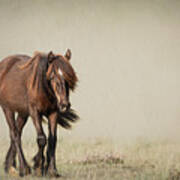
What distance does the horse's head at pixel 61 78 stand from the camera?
5.36 m

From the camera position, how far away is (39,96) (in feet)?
18.6

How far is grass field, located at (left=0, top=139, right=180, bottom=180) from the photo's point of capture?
614 cm

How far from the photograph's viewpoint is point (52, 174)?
5.73 m

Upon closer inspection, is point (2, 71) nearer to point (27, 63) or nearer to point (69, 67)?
point (27, 63)

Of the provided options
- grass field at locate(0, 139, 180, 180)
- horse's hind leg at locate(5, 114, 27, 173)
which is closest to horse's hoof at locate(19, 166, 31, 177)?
grass field at locate(0, 139, 180, 180)

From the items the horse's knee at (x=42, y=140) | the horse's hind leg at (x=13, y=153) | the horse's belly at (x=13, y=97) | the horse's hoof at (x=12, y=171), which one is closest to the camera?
the horse's knee at (x=42, y=140)

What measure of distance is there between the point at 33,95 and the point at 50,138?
575 mm

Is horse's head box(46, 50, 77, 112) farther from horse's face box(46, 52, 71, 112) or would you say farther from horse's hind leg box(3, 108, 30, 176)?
horse's hind leg box(3, 108, 30, 176)

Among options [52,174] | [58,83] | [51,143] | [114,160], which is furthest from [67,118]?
[114,160]

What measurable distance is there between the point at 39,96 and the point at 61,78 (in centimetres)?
44

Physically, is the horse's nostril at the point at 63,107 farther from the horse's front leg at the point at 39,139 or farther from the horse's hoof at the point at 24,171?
the horse's hoof at the point at 24,171

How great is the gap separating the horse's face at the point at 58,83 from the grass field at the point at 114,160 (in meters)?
1.03

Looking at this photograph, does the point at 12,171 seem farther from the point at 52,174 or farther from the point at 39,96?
the point at 39,96

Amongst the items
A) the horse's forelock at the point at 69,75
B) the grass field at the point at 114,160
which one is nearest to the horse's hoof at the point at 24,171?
the grass field at the point at 114,160
